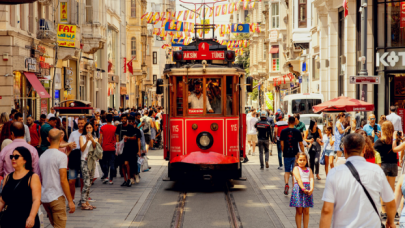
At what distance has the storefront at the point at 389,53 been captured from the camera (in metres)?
25.4

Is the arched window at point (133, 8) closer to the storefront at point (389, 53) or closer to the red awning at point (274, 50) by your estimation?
the red awning at point (274, 50)

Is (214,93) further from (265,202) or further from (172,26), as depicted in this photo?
(172,26)

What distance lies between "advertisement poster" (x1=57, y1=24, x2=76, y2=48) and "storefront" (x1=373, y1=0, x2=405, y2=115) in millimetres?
14716

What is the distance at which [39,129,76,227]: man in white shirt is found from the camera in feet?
22.8

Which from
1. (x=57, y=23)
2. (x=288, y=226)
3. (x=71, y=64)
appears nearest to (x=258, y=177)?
(x=288, y=226)

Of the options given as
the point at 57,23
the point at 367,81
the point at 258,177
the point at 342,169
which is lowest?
the point at 258,177

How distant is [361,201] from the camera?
4.78 m

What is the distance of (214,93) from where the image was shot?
1347cm

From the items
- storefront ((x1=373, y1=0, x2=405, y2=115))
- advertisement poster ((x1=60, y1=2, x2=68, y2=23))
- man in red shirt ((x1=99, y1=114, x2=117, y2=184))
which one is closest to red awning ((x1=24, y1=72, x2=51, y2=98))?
advertisement poster ((x1=60, y1=2, x2=68, y2=23))

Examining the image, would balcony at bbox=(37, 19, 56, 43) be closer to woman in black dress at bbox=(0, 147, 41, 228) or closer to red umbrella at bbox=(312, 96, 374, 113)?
red umbrella at bbox=(312, 96, 374, 113)

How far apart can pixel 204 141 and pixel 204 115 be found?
62 centimetres

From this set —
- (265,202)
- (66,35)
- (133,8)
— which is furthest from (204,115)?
(133,8)

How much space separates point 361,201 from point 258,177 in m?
11.2

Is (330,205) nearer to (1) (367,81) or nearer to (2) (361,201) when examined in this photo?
(2) (361,201)
